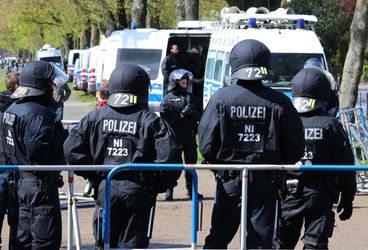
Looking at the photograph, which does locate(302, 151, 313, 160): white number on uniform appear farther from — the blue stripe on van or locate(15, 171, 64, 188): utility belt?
the blue stripe on van

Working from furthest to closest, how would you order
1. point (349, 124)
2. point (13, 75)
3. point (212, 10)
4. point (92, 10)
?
point (212, 10) < point (92, 10) < point (349, 124) < point (13, 75)

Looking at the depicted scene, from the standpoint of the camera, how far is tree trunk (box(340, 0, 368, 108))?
1981 cm

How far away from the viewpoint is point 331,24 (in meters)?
57.5

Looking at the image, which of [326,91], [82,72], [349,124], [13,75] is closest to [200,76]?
[349,124]

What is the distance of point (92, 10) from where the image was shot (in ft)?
149

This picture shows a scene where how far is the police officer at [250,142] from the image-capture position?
7.14 m

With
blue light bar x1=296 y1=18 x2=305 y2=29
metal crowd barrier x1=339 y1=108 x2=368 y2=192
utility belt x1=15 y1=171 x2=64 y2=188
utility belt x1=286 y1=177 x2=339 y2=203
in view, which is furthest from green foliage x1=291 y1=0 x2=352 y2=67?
utility belt x1=15 y1=171 x2=64 y2=188

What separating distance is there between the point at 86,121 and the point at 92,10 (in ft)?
128

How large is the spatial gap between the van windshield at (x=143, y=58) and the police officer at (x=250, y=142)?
17.6 meters

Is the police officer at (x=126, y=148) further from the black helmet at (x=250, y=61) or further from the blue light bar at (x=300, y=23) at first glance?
the blue light bar at (x=300, y=23)

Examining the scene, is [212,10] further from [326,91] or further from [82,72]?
[326,91]

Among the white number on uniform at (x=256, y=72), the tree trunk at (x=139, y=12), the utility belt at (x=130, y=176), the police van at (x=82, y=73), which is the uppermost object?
the white number on uniform at (x=256, y=72)

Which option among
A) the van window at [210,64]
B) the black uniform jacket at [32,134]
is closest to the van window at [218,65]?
the van window at [210,64]

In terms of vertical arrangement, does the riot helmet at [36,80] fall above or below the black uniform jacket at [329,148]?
above
